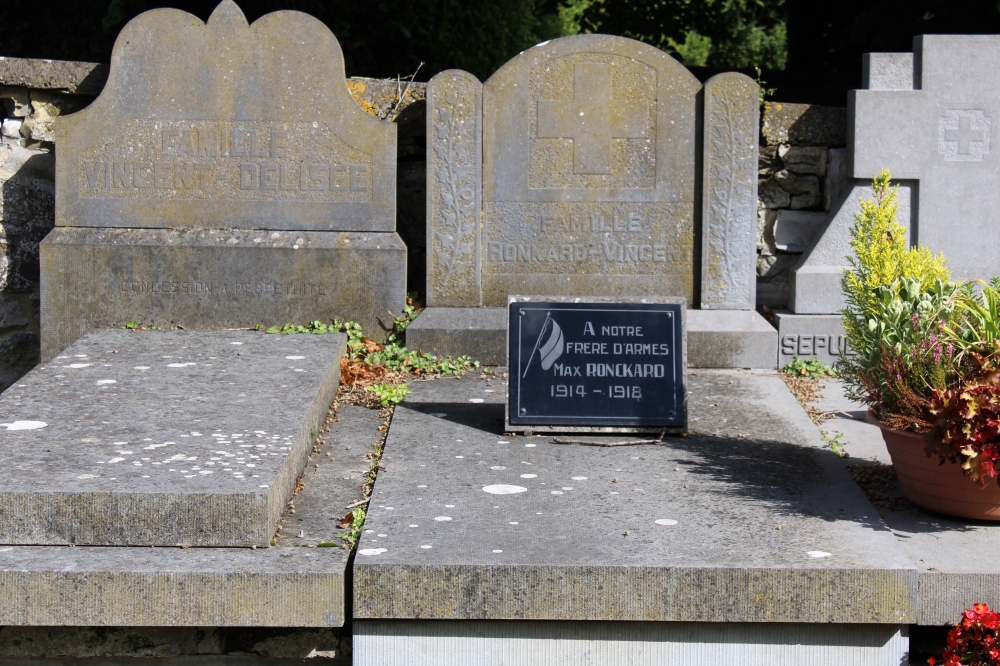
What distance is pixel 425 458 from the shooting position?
4086 mm

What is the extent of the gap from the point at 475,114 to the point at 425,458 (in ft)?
7.89

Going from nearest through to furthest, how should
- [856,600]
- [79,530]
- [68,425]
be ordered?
[856,600] → [79,530] → [68,425]

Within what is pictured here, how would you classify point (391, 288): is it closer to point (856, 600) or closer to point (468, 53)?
point (856, 600)

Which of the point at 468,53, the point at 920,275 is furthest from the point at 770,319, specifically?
the point at 468,53

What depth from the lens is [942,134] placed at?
19.0 feet

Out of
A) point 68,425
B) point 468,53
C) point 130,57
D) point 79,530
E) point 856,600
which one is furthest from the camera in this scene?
point 468,53

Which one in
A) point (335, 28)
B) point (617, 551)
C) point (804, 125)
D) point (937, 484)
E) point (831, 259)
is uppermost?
point (335, 28)

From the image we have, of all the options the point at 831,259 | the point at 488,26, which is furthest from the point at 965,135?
the point at 488,26

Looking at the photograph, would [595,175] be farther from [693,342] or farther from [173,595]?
[173,595]

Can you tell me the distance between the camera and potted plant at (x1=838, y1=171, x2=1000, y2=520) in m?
3.18

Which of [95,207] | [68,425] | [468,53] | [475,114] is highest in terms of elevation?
[468,53]

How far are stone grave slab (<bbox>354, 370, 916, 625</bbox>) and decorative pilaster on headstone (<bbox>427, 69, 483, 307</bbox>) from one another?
169cm

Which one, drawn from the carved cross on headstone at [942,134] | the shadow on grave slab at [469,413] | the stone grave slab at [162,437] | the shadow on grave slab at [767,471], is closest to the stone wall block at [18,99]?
the stone grave slab at [162,437]

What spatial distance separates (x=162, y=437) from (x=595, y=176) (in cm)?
291
